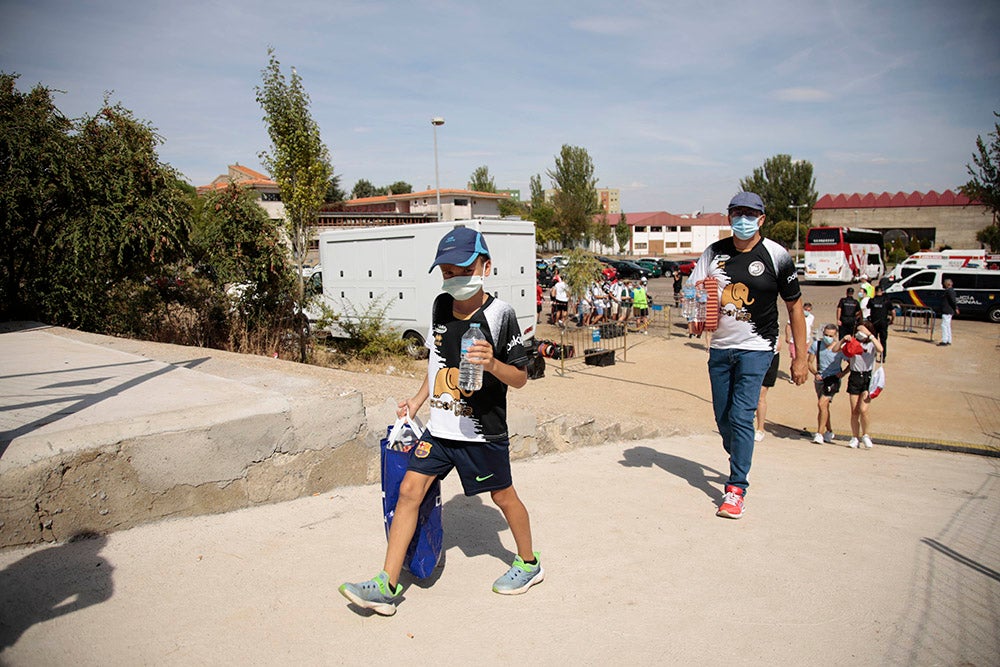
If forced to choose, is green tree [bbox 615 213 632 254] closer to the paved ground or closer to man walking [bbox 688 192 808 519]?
the paved ground

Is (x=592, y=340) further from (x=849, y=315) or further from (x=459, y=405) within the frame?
(x=459, y=405)

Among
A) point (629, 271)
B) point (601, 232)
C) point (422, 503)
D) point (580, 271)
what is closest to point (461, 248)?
point (422, 503)

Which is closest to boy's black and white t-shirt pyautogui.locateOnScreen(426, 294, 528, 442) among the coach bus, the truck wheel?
the truck wheel

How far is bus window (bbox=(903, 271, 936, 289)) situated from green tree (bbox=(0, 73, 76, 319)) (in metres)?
25.4

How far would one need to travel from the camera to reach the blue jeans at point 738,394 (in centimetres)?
424

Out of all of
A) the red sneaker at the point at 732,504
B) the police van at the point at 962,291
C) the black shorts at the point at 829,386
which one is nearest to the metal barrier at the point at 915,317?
the police van at the point at 962,291

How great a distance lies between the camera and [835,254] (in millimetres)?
38719

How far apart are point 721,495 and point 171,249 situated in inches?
340

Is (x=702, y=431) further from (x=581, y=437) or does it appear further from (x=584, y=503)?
(x=584, y=503)

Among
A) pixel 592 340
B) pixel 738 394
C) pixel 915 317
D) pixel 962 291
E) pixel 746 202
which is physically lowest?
pixel 915 317

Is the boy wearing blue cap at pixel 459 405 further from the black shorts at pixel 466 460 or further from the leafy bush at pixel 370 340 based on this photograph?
the leafy bush at pixel 370 340

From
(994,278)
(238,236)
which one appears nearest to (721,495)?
(238,236)

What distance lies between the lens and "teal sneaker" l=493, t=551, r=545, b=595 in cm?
314

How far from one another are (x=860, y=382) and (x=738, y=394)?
5.24m
